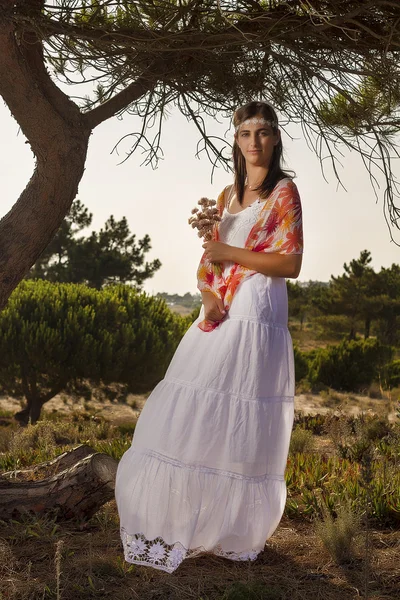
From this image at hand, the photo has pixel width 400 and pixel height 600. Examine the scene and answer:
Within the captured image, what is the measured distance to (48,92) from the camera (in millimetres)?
4082

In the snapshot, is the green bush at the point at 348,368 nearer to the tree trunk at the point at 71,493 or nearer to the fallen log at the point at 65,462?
the fallen log at the point at 65,462

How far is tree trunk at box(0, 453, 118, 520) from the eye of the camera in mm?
4016

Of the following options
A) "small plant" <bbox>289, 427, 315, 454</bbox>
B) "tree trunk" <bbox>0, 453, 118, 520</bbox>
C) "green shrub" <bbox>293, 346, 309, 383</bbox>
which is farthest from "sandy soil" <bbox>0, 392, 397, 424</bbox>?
"tree trunk" <bbox>0, 453, 118, 520</bbox>

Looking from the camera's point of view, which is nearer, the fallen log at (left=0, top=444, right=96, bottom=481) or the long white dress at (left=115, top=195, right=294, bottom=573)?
the long white dress at (left=115, top=195, right=294, bottom=573)

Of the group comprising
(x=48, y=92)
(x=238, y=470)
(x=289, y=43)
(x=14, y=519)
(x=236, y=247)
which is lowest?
(x=14, y=519)

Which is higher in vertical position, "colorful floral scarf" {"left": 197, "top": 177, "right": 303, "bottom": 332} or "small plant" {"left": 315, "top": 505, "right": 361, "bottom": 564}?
"colorful floral scarf" {"left": 197, "top": 177, "right": 303, "bottom": 332}

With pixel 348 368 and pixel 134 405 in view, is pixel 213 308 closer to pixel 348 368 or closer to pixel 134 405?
pixel 134 405

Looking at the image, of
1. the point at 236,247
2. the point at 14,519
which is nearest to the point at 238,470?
the point at 236,247

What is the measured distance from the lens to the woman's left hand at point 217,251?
3266 millimetres

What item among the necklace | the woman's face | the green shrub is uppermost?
the woman's face

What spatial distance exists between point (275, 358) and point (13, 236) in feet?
5.72

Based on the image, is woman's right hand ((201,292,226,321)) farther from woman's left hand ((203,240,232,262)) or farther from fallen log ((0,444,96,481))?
fallen log ((0,444,96,481))

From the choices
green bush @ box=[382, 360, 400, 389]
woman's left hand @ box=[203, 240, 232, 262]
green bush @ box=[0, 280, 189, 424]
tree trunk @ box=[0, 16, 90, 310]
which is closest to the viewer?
woman's left hand @ box=[203, 240, 232, 262]

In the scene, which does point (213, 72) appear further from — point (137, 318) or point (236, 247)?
point (137, 318)
